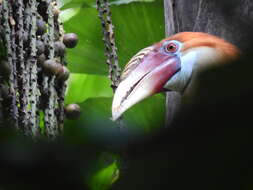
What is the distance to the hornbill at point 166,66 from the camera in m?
0.93

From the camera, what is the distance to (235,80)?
131mm

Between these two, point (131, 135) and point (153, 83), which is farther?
point (153, 83)

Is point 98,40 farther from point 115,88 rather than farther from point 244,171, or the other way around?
point 244,171

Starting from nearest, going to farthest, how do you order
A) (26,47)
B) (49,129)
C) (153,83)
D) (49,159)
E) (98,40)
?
(49,159) < (49,129) < (26,47) < (153,83) < (98,40)

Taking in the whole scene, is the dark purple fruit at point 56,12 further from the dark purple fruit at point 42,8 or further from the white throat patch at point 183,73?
the white throat patch at point 183,73

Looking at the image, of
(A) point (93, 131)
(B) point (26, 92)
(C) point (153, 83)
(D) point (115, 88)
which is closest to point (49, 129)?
(B) point (26, 92)

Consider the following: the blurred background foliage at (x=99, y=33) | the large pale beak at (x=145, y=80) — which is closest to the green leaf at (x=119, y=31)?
the blurred background foliage at (x=99, y=33)

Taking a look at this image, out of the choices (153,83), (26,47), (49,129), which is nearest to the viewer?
(49,129)

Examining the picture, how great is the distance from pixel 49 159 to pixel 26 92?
0.59 m

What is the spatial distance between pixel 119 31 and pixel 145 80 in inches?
18.1

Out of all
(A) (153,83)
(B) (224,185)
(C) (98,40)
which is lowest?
(B) (224,185)

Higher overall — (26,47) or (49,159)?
(26,47)

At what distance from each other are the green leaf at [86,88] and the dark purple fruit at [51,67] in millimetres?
559

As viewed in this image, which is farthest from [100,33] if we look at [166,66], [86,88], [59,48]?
[59,48]
